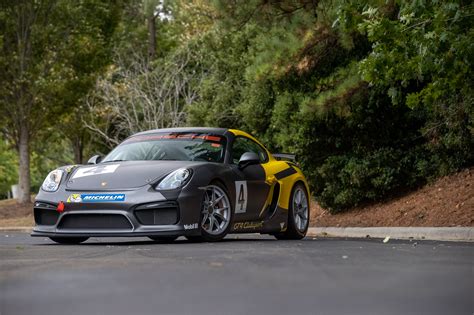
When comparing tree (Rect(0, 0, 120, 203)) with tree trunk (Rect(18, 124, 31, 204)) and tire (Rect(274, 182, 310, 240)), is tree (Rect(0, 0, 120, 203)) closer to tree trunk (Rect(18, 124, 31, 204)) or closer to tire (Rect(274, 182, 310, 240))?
tree trunk (Rect(18, 124, 31, 204))

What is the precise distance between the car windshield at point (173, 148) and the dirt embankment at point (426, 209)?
17.3ft

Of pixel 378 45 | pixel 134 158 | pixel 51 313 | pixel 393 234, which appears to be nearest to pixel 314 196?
Answer: pixel 393 234

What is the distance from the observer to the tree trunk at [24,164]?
103ft

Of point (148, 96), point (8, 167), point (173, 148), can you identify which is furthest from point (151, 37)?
point (173, 148)

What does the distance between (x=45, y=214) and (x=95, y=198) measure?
858 mm

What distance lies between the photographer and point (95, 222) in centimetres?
1109

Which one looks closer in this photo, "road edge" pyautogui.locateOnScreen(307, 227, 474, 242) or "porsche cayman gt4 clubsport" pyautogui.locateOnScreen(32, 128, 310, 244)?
"porsche cayman gt4 clubsport" pyautogui.locateOnScreen(32, 128, 310, 244)

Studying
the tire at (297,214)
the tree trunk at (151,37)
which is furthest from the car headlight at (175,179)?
the tree trunk at (151,37)

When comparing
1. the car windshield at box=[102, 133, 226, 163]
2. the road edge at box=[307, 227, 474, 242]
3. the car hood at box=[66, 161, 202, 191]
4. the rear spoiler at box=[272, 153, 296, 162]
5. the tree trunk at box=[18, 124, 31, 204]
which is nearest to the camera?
the car hood at box=[66, 161, 202, 191]

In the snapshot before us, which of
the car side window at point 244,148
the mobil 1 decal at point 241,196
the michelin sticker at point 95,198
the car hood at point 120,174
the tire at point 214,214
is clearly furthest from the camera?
the car side window at point 244,148

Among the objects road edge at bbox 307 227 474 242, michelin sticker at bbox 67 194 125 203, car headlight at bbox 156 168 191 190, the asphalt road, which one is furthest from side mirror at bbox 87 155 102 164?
road edge at bbox 307 227 474 242

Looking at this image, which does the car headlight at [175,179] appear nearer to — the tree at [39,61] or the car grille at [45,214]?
the car grille at [45,214]

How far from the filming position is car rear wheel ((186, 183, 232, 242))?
37.1 feet

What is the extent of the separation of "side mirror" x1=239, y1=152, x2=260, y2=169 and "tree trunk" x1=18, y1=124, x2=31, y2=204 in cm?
2024
